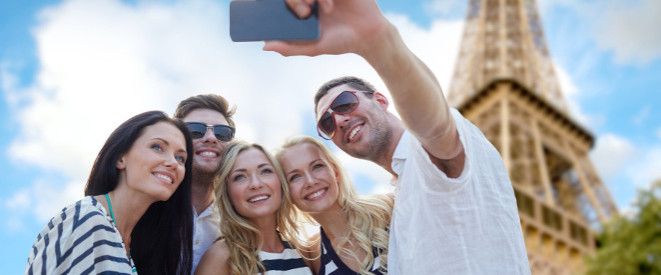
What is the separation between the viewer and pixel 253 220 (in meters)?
3.37

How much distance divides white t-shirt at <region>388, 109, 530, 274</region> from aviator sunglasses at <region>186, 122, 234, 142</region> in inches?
85.4

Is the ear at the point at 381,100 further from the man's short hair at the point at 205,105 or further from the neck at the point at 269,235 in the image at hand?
the man's short hair at the point at 205,105

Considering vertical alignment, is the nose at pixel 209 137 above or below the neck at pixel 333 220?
above

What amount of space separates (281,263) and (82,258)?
3.80ft

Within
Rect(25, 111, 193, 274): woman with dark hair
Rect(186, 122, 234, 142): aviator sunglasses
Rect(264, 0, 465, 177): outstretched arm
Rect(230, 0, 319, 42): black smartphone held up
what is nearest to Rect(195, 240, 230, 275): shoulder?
Rect(25, 111, 193, 274): woman with dark hair

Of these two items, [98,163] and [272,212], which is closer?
[98,163]

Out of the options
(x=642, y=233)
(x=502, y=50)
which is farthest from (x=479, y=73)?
(x=642, y=233)

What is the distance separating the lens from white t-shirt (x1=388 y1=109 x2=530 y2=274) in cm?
200

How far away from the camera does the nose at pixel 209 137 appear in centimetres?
397

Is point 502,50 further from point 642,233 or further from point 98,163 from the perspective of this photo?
point 98,163

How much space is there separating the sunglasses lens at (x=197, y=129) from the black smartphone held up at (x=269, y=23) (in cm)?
263

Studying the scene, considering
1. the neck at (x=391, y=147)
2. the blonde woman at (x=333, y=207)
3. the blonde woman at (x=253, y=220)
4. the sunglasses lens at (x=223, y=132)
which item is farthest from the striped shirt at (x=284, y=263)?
the sunglasses lens at (x=223, y=132)

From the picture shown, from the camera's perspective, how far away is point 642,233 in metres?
16.9

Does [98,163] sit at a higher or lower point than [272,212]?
higher
